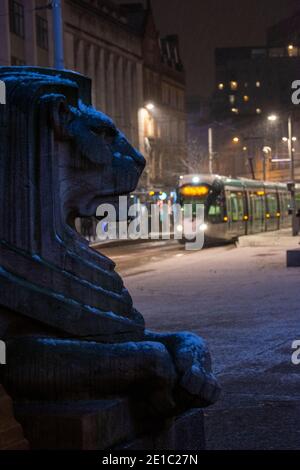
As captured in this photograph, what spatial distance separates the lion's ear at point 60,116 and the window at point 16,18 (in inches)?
1930

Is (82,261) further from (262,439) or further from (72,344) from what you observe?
(262,439)

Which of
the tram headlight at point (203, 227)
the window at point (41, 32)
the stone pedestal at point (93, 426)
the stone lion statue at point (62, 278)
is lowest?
the tram headlight at point (203, 227)

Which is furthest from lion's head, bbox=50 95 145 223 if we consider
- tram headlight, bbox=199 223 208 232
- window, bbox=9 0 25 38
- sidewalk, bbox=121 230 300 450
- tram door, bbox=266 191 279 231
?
window, bbox=9 0 25 38

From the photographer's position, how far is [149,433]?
4.45 metres

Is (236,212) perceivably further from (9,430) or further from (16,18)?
(9,430)

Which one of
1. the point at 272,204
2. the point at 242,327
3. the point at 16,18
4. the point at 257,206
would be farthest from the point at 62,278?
the point at 16,18

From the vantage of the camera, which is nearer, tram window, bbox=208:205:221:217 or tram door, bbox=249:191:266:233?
tram window, bbox=208:205:221:217

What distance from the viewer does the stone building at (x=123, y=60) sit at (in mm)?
53531

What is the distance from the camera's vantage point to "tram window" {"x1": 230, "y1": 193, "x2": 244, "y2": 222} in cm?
4244

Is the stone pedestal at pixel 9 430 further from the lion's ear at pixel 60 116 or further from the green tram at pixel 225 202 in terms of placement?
the green tram at pixel 225 202

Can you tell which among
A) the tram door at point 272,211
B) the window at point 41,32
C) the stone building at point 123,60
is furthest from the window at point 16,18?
the tram door at point 272,211

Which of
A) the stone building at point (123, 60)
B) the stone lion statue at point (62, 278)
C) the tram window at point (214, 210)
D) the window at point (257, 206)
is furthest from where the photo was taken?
the stone building at point (123, 60)

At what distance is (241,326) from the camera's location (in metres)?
12.3

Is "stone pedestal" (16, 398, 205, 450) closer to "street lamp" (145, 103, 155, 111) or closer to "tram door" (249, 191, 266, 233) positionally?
"tram door" (249, 191, 266, 233)
